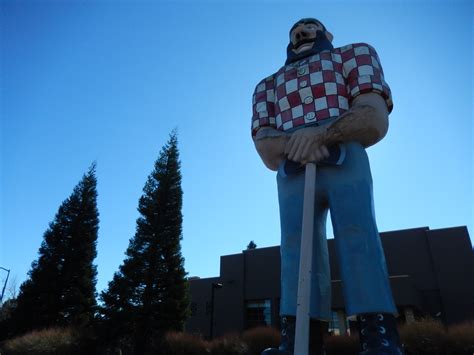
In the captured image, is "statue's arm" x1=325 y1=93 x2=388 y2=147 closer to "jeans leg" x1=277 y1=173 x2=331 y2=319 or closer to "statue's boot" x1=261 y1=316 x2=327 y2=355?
"jeans leg" x1=277 y1=173 x2=331 y2=319

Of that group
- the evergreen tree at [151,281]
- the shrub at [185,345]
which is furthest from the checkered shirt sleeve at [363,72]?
the evergreen tree at [151,281]

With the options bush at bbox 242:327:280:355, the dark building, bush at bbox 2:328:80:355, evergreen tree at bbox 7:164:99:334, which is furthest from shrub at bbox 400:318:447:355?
evergreen tree at bbox 7:164:99:334

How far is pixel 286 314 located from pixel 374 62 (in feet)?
8.00

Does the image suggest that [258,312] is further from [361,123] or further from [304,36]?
[361,123]

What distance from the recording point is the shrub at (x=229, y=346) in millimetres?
11195

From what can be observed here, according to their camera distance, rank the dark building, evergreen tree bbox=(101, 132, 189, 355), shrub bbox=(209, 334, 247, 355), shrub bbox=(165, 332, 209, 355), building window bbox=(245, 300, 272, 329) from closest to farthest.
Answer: shrub bbox=(209, 334, 247, 355), shrub bbox=(165, 332, 209, 355), evergreen tree bbox=(101, 132, 189, 355), the dark building, building window bbox=(245, 300, 272, 329)

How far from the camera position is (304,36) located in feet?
13.0

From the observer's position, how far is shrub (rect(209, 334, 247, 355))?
11.2 meters

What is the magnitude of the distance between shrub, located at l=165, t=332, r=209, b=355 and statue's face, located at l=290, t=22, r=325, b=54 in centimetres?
1052

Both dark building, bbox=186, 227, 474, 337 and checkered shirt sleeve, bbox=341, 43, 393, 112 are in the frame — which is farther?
dark building, bbox=186, 227, 474, 337

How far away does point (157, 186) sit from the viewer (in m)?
18.3

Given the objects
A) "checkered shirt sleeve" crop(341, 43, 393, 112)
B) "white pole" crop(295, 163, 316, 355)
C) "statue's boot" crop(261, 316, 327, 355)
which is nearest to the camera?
"white pole" crop(295, 163, 316, 355)

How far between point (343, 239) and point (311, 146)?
0.84m

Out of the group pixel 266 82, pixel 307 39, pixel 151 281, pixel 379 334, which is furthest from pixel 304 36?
pixel 151 281
